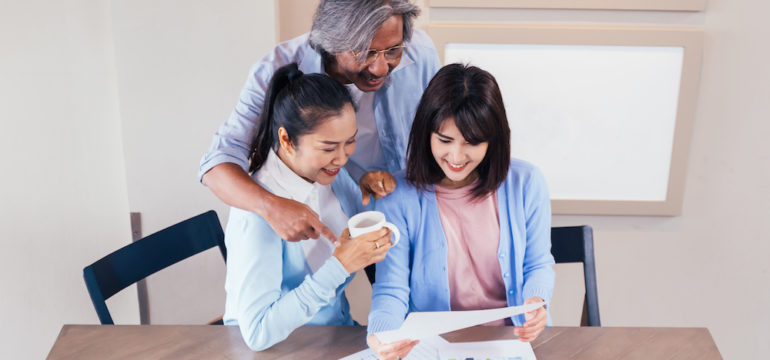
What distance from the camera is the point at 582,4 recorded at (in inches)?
81.1

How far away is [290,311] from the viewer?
4.02 feet

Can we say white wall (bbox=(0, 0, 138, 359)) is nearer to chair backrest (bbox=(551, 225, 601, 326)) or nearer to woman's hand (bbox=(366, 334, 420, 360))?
woman's hand (bbox=(366, 334, 420, 360))

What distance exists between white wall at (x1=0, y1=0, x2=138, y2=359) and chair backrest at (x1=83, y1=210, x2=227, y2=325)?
67 cm

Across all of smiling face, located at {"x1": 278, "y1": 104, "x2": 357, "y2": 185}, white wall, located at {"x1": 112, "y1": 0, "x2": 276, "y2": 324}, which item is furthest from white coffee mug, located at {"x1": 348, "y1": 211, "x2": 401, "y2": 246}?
white wall, located at {"x1": 112, "y1": 0, "x2": 276, "y2": 324}

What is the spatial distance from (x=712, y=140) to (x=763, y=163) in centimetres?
19

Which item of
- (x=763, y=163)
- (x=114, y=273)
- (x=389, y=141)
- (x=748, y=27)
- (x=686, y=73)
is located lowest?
(x=114, y=273)

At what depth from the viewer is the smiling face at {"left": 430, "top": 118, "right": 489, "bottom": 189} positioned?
1.33 metres

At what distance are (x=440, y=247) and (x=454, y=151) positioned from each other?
254 mm

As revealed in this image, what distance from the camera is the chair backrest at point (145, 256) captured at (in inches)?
58.0

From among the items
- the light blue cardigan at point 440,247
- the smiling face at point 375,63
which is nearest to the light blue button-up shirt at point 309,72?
the smiling face at point 375,63

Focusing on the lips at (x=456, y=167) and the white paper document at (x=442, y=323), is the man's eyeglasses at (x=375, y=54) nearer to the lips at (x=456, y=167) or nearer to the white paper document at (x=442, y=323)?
the lips at (x=456, y=167)

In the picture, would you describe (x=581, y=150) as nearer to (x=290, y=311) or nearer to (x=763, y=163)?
(x=763, y=163)

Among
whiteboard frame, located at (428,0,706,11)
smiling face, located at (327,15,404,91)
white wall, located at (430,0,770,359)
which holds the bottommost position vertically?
white wall, located at (430,0,770,359)

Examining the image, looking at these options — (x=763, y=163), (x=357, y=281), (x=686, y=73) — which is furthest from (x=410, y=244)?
(x=763, y=163)
